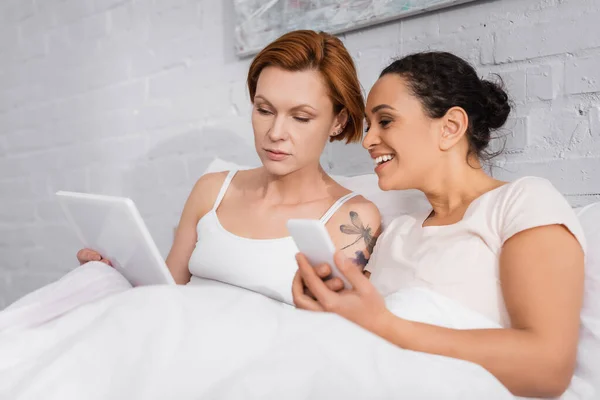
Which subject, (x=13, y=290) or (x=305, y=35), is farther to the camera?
(x=13, y=290)

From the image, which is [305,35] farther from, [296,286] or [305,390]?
[305,390]

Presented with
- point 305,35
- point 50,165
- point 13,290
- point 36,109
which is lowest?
point 13,290

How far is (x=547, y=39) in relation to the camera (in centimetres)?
121

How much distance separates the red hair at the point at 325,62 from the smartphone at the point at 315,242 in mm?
581

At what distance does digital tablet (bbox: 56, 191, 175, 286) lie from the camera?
0.99 m

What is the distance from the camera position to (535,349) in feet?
2.52

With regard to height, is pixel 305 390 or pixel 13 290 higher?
pixel 305 390

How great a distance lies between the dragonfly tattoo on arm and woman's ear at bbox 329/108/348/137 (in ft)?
0.64

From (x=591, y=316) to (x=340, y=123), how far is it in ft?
2.21

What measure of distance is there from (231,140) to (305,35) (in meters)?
0.56

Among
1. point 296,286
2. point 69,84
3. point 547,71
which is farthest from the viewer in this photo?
point 69,84

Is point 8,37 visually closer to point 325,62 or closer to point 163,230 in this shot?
point 163,230

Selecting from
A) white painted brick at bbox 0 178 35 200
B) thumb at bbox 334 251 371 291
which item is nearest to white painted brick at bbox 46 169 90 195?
white painted brick at bbox 0 178 35 200

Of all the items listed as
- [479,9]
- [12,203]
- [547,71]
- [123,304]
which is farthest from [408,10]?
[12,203]
